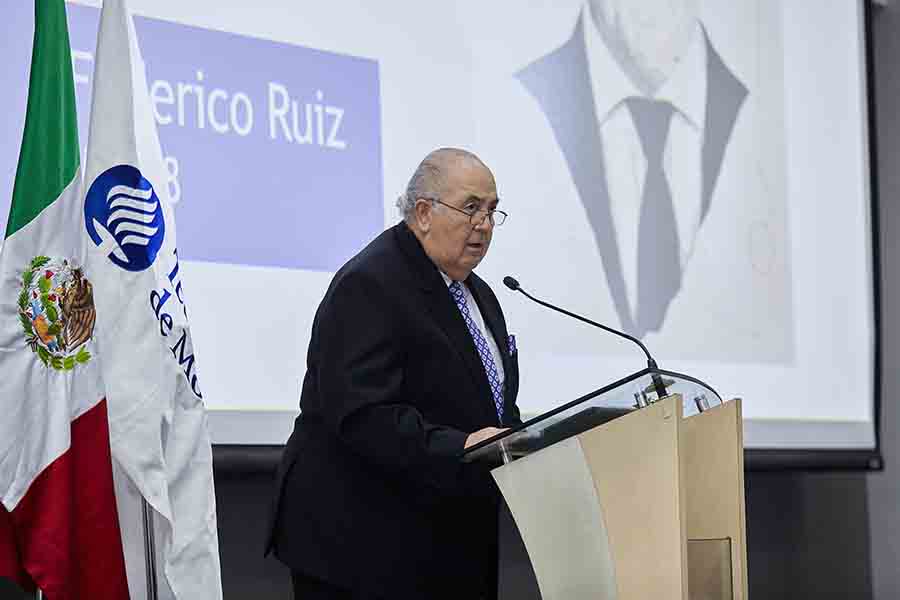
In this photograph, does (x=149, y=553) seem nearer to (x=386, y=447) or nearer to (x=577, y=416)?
(x=386, y=447)

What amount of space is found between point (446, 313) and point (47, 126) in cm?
83

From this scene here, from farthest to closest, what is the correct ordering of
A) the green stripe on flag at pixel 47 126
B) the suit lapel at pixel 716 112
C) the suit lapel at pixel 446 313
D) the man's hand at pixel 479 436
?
the suit lapel at pixel 716 112 → the suit lapel at pixel 446 313 → the green stripe on flag at pixel 47 126 → the man's hand at pixel 479 436

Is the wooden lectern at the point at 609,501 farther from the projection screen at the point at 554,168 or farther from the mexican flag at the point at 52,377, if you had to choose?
the projection screen at the point at 554,168

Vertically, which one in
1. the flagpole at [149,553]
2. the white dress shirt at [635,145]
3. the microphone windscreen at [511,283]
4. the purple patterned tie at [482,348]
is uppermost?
the white dress shirt at [635,145]

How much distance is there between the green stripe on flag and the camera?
2.44m

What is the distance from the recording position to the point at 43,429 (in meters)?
2.40

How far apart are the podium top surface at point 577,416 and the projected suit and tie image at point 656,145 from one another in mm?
1863

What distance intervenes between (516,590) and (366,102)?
1.56m

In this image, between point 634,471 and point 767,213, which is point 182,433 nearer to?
point 634,471

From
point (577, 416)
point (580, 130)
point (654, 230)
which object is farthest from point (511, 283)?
point (654, 230)

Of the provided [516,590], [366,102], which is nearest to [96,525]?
[366,102]

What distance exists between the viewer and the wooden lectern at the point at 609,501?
2.13m

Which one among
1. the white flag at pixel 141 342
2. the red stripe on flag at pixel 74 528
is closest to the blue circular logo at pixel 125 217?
A: the white flag at pixel 141 342

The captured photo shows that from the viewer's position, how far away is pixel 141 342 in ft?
8.01
